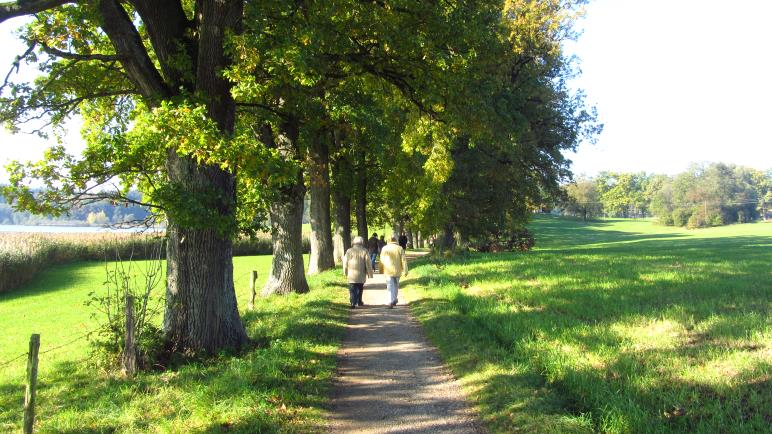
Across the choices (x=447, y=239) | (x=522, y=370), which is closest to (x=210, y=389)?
(x=522, y=370)

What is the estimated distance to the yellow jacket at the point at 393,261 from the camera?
12953 mm

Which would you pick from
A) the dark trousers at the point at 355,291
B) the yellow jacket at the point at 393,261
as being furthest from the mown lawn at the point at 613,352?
the dark trousers at the point at 355,291

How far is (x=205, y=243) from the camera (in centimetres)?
789

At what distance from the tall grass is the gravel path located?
430 centimetres

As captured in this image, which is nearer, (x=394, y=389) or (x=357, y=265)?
(x=394, y=389)

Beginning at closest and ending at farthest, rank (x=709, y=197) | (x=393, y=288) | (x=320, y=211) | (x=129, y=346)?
(x=129, y=346), (x=393, y=288), (x=320, y=211), (x=709, y=197)

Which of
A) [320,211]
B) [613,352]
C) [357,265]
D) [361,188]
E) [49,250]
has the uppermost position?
[361,188]

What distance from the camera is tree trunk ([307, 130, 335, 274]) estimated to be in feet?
55.6

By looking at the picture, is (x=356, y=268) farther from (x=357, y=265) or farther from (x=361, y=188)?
(x=361, y=188)

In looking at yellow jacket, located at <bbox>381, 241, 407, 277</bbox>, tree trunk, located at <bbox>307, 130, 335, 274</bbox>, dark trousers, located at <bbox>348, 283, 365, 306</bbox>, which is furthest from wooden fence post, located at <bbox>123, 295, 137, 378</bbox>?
tree trunk, located at <bbox>307, 130, 335, 274</bbox>

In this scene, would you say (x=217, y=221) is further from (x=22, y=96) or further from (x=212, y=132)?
(x=22, y=96)

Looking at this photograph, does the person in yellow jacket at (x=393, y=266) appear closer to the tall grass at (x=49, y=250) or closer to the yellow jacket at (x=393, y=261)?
the yellow jacket at (x=393, y=261)

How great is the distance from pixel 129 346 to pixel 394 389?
3553mm

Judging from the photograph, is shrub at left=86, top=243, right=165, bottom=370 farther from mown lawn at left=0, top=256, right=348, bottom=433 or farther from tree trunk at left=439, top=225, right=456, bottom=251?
tree trunk at left=439, top=225, right=456, bottom=251
